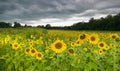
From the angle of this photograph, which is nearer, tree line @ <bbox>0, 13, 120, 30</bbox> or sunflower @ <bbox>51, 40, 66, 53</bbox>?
sunflower @ <bbox>51, 40, 66, 53</bbox>

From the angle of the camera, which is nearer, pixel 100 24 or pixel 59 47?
pixel 59 47

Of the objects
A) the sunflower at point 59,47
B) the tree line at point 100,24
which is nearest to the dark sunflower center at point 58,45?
the sunflower at point 59,47

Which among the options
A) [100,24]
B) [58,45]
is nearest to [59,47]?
[58,45]

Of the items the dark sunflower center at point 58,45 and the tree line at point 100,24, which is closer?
the dark sunflower center at point 58,45

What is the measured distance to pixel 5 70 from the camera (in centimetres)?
765

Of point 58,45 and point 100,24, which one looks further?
point 100,24

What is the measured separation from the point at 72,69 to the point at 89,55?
45 centimetres

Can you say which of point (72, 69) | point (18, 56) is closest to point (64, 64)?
point (72, 69)

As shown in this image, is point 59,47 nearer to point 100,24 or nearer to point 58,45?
point 58,45

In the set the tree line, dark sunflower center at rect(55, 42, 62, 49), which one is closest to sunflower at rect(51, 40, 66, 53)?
dark sunflower center at rect(55, 42, 62, 49)

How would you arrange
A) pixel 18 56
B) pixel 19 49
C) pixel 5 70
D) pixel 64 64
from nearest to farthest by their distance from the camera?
pixel 64 64 → pixel 18 56 → pixel 19 49 → pixel 5 70

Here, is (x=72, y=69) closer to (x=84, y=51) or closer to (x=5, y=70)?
(x=84, y=51)

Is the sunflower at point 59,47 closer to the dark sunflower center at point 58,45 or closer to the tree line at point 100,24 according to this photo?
the dark sunflower center at point 58,45

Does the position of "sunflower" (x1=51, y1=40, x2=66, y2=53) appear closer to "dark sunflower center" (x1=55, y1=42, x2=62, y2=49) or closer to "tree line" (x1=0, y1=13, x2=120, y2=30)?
"dark sunflower center" (x1=55, y1=42, x2=62, y2=49)
